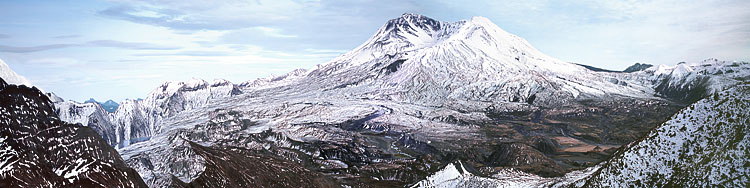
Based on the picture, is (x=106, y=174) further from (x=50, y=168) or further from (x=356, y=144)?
(x=356, y=144)

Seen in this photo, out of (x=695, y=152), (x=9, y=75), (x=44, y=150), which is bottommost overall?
(x=695, y=152)

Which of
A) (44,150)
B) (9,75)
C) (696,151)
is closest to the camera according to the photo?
(44,150)

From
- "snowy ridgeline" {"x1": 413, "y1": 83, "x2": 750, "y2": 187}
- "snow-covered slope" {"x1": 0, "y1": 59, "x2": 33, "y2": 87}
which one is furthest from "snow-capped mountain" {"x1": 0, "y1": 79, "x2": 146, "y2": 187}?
"snowy ridgeline" {"x1": 413, "y1": 83, "x2": 750, "y2": 187}

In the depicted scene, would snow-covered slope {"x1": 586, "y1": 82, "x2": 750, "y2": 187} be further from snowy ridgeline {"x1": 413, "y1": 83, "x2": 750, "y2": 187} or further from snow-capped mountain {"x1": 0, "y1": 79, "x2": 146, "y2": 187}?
snow-capped mountain {"x1": 0, "y1": 79, "x2": 146, "y2": 187}

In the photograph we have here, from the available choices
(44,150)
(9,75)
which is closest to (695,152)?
(44,150)

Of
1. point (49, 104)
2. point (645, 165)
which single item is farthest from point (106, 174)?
point (645, 165)

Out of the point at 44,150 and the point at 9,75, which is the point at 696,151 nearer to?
the point at 44,150
